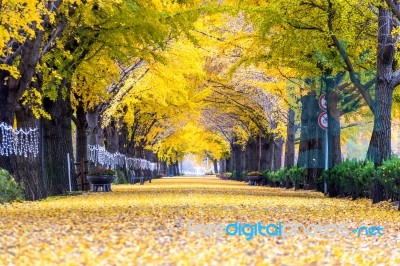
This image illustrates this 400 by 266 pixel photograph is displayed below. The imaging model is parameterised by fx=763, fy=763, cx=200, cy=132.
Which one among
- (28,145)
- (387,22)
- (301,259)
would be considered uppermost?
(387,22)

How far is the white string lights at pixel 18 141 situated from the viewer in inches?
795

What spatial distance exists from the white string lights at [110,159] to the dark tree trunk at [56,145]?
8.84 meters

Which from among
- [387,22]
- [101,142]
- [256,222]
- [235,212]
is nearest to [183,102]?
[101,142]

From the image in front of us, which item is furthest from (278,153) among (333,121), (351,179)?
(351,179)

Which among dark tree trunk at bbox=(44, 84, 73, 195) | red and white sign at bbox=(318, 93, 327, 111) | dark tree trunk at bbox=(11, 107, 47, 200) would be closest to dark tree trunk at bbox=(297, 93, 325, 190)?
red and white sign at bbox=(318, 93, 327, 111)

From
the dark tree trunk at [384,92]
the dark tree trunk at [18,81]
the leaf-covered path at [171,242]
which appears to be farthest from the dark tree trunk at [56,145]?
the dark tree trunk at [384,92]

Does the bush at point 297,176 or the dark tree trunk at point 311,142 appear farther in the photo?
the bush at point 297,176

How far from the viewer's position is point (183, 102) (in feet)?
137

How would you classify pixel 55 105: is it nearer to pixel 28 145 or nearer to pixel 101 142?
pixel 28 145

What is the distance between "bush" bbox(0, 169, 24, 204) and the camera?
19188 mm

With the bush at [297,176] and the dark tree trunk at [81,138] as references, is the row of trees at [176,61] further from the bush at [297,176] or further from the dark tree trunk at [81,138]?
the bush at [297,176]

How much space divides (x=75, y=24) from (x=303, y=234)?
12137 mm

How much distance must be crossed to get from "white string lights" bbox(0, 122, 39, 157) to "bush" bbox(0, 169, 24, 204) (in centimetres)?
98

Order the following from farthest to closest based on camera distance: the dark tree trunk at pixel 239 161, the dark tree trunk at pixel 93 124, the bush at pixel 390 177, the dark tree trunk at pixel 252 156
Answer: the dark tree trunk at pixel 239 161 < the dark tree trunk at pixel 252 156 < the dark tree trunk at pixel 93 124 < the bush at pixel 390 177
